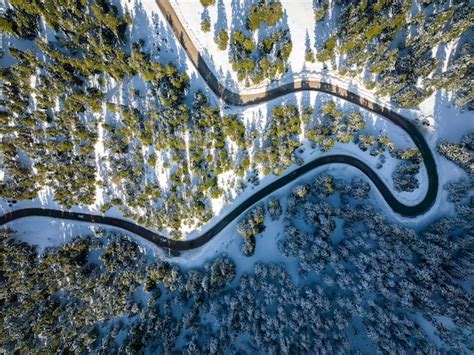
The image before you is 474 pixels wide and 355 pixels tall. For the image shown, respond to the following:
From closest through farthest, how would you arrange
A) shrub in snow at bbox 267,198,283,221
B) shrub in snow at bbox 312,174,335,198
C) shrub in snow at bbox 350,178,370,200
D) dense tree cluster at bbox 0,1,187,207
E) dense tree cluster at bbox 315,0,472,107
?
dense tree cluster at bbox 315,0,472,107 → dense tree cluster at bbox 0,1,187,207 → shrub in snow at bbox 312,174,335,198 → shrub in snow at bbox 350,178,370,200 → shrub in snow at bbox 267,198,283,221

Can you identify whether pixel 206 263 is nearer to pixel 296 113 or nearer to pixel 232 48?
pixel 296 113

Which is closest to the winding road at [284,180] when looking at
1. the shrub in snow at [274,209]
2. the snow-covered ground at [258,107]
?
the snow-covered ground at [258,107]

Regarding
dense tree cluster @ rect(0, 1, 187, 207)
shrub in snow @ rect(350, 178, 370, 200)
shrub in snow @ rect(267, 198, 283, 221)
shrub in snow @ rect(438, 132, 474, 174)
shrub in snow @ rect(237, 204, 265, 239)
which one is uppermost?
dense tree cluster @ rect(0, 1, 187, 207)

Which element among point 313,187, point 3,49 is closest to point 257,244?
point 313,187

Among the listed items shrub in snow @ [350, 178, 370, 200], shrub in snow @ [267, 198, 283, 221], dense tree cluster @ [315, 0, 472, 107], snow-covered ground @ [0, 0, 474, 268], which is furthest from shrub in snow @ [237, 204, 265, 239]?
dense tree cluster @ [315, 0, 472, 107]

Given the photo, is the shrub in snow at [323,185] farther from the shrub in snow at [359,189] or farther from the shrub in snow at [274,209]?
the shrub in snow at [274,209]

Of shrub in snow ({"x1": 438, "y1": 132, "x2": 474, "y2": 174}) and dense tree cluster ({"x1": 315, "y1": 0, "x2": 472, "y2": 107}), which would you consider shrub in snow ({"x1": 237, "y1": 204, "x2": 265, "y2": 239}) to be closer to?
dense tree cluster ({"x1": 315, "y1": 0, "x2": 472, "y2": 107})

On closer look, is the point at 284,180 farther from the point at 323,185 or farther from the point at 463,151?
the point at 463,151
